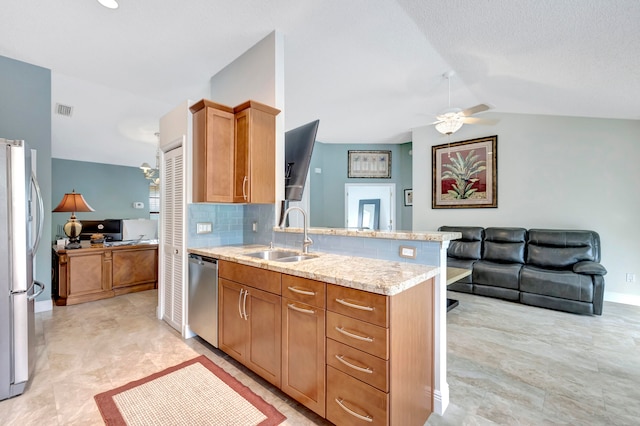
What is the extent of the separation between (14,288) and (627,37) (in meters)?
4.50

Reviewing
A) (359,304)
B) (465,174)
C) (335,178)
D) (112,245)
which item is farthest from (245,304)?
(335,178)

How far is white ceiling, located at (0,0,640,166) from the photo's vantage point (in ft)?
7.12

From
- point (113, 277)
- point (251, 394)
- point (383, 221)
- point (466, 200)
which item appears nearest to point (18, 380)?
point (251, 394)

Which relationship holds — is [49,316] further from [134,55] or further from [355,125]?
[355,125]

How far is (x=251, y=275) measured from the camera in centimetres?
204

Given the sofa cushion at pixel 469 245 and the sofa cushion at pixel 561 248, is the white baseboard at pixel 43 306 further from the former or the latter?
the sofa cushion at pixel 561 248

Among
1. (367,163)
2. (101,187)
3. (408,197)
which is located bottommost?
(408,197)

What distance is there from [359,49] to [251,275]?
2609 millimetres

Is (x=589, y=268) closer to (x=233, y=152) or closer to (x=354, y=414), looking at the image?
(x=354, y=414)

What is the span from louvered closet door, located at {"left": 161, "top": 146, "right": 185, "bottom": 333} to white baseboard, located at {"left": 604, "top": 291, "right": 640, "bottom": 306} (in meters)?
5.51

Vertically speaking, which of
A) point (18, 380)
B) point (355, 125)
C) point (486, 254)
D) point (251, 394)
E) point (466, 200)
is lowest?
point (251, 394)

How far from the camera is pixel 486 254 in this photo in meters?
4.53

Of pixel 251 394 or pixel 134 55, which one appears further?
pixel 134 55

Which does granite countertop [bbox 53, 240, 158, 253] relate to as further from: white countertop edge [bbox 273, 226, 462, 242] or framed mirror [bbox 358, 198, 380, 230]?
framed mirror [bbox 358, 198, 380, 230]
